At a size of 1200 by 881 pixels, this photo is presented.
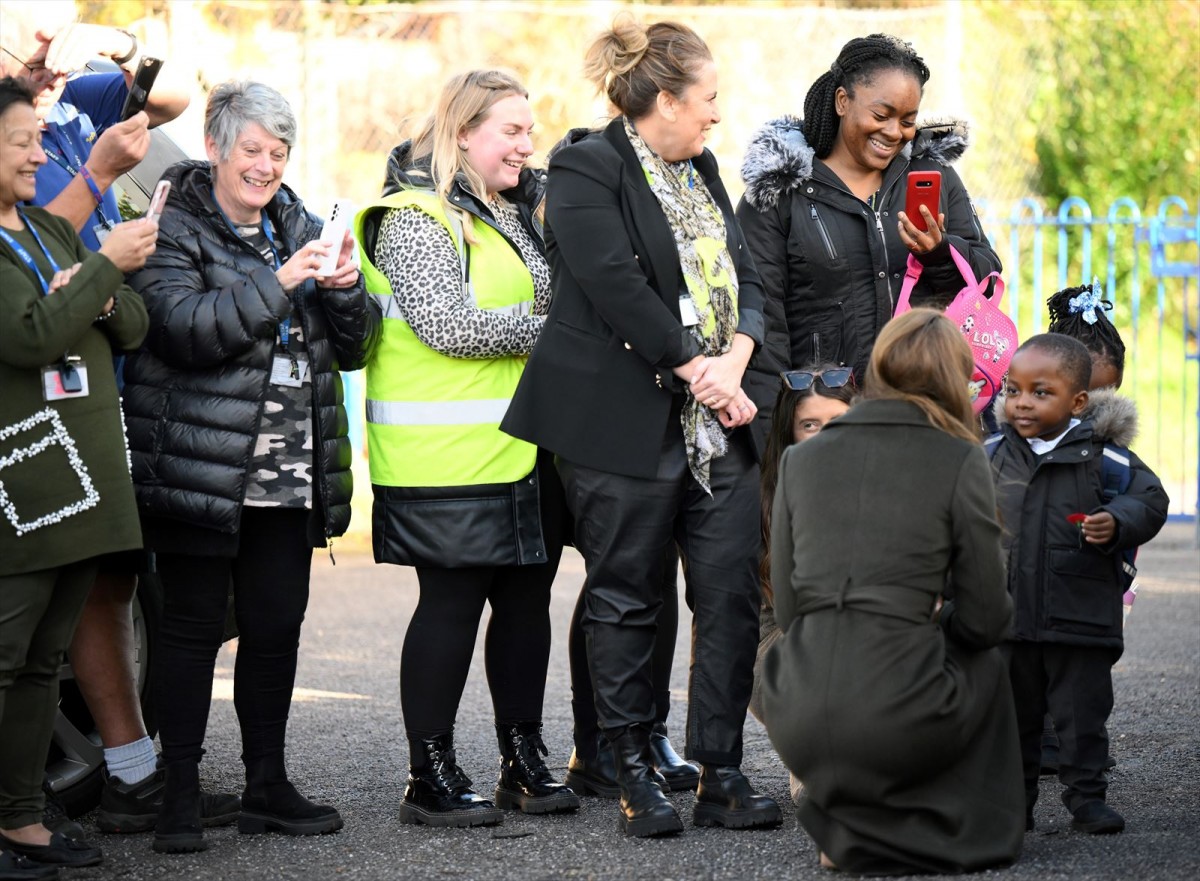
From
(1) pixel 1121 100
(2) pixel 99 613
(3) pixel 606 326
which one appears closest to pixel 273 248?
(3) pixel 606 326

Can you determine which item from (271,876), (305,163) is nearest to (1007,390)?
(271,876)

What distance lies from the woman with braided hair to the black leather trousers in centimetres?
65

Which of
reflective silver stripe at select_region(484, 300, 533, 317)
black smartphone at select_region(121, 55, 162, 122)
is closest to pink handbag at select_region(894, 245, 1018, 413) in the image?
reflective silver stripe at select_region(484, 300, 533, 317)

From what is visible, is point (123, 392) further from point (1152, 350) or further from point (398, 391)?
point (1152, 350)

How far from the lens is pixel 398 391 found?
15.0 ft

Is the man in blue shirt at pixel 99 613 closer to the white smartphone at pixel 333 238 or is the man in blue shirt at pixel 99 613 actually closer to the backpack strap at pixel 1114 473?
the white smartphone at pixel 333 238

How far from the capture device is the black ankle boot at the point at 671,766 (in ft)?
16.1

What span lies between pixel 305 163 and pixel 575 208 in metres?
7.46

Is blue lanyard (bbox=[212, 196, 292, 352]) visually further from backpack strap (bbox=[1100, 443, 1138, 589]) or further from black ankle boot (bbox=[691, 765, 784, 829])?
backpack strap (bbox=[1100, 443, 1138, 589])

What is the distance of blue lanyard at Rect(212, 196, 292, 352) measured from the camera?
4.38 m

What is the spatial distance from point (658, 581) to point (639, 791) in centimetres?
56

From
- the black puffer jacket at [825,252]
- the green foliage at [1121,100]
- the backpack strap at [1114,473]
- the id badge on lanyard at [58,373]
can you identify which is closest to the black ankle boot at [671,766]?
the black puffer jacket at [825,252]

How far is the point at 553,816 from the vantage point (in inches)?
182

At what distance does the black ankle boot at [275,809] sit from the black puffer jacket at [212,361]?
64 centimetres
